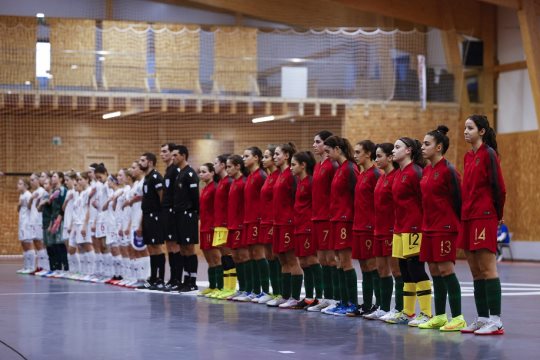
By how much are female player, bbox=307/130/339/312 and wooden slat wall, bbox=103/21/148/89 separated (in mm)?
14871

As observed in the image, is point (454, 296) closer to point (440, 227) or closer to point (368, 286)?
point (440, 227)

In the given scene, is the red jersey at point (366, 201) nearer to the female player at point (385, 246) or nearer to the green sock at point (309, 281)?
the female player at point (385, 246)

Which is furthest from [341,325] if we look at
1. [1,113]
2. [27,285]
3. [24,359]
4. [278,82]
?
[1,113]

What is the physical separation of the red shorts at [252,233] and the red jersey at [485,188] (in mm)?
4032

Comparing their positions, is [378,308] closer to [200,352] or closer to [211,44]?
[200,352]

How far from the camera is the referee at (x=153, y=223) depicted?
47.1 ft

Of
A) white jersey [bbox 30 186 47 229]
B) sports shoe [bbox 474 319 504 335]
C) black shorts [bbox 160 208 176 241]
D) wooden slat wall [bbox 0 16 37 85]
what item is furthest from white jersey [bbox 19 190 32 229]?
sports shoe [bbox 474 319 504 335]

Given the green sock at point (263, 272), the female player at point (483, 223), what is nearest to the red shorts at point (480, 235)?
the female player at point (483, 223)

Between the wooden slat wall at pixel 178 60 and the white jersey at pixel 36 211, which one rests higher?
the wooden slat wall at pixel 178 60

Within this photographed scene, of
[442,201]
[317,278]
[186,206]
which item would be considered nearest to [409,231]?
[442,201]

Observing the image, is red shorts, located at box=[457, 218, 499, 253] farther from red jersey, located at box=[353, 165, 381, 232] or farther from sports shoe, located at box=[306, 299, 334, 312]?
sports shoe, located at box=[306, 299, 334, 312]

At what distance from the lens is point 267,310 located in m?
11.2

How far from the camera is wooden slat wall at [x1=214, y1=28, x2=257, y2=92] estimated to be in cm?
2534

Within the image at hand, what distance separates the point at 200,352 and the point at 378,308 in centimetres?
318
